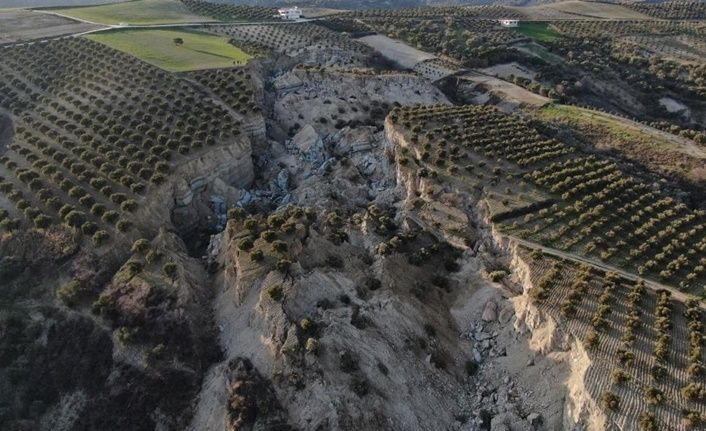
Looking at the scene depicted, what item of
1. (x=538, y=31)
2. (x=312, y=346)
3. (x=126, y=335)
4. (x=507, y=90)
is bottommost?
(x=126, y=335)

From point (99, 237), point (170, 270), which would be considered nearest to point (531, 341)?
point (170, 270)

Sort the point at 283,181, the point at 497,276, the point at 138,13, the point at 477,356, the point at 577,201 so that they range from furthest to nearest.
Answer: the point at 138,13 < the point at 283,181 < the point at 577,201 < the point at 497,276 < the point at 477,356

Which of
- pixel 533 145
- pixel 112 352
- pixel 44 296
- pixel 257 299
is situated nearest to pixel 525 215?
pixel 533 145

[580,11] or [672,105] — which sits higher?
[580,11]


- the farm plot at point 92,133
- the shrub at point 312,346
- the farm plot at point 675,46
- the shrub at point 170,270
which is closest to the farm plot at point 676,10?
the farm plot at point 675,46

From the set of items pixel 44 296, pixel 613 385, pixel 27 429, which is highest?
pixel 613 385

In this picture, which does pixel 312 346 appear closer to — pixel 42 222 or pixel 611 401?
pixel 611 401

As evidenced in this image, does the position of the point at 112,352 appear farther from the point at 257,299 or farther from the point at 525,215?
the point at 525,215
